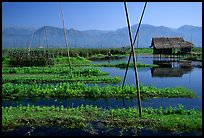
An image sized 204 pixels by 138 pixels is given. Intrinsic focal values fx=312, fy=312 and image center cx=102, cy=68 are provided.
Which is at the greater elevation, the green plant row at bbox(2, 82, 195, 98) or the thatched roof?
the thatched roof

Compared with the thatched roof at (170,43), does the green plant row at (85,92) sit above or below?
below

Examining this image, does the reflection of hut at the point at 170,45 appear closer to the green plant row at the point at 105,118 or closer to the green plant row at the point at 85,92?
the green plant row at the point at 85,92

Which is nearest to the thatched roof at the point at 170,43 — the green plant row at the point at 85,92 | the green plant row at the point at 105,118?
the green plant row at the point at 85,92

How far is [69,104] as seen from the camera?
52.5 ft

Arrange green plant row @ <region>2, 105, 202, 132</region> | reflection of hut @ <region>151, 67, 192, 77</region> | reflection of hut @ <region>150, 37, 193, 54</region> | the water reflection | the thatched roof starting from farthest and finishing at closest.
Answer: the thatched roof → reflection of hut @ <region>150, 37, 193, 54</region> → reflection of hut @ <region>151, 67, 192, 77</region> → the water reflection → green plant row @ <region>2, 105, 202, 132</region>

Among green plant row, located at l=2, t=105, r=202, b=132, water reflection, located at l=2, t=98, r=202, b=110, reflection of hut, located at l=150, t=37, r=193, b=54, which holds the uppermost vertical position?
reflection of hut, located at l=150, t=37, r=193, b=54

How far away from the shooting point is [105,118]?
1242 cm

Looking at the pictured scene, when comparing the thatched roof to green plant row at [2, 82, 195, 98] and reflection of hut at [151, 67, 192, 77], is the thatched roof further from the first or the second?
green plant row at [2, 82, 195, 98]

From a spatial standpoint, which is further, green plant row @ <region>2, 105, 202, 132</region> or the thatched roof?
the thatched roof

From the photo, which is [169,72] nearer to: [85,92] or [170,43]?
[85,92]

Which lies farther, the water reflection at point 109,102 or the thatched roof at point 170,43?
the thatched roof at point 170,43

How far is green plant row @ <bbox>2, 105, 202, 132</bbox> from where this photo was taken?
11.5 m

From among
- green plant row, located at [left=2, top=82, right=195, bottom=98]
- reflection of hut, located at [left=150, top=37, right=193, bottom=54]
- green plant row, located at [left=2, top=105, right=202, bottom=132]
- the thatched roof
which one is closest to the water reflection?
green plant row, located at [left=2, top=82, right=195, bottom=98]

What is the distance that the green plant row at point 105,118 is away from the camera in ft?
37.9
